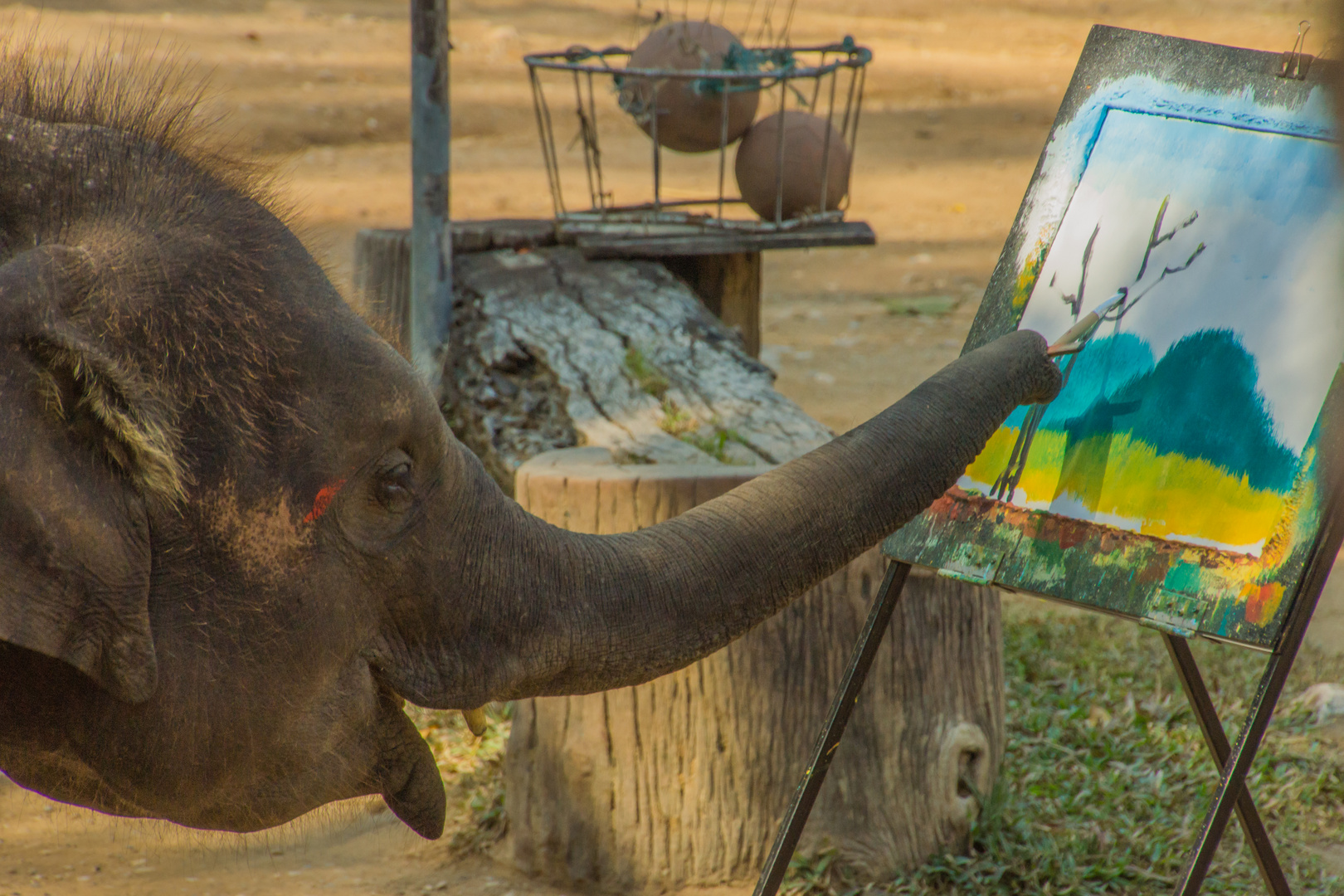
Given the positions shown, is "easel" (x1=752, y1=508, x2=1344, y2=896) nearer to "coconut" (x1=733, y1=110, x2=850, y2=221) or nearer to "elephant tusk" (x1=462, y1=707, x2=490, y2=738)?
"elephant tusk" (x1=462, y1=707, x2=490, y2=738)

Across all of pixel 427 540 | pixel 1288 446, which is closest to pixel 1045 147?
pixel 1288 446

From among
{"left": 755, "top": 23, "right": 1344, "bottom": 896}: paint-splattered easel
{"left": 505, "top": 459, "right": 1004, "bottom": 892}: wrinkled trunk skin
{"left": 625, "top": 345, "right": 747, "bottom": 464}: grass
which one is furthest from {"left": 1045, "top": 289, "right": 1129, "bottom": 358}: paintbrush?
{"left": 625, "top": 345, "right": 747, "bottom": 464}: grass

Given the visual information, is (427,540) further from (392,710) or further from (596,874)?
(596,874)

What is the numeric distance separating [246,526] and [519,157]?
8.42 m

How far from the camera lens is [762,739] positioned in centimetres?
259

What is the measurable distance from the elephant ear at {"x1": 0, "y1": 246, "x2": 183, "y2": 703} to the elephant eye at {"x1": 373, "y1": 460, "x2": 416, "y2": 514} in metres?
0.21

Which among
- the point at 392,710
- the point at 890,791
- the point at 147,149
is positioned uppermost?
the point at 147,149

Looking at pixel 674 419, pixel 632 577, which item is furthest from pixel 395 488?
pixel 674 419

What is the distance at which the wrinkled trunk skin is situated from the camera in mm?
2576

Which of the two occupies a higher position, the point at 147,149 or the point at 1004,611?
the point at 147,149

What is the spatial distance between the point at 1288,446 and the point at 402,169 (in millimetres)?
7935

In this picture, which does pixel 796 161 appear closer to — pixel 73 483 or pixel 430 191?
pixel 430 191

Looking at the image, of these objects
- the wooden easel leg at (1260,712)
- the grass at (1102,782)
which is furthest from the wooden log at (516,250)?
the wooden easel leg at (1260,712)

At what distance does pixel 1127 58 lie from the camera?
7.35ft
